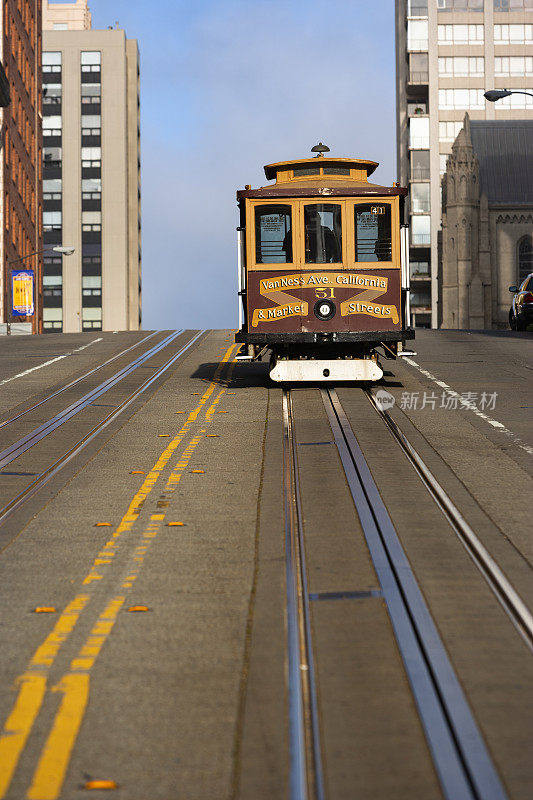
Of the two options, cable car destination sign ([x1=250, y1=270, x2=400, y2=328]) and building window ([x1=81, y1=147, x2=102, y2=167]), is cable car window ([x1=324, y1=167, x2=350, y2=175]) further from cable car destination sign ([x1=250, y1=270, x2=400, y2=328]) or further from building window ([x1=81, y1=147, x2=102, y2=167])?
building window ([x1=81, y1=147, x2=102, y2=167])

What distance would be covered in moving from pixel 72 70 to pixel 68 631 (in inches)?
5393

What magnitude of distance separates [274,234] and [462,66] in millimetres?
108358

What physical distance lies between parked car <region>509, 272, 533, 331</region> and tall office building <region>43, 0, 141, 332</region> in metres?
98.3

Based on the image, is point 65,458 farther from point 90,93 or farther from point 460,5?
point 90,93

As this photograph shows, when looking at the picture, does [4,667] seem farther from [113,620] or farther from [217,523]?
[217,523]

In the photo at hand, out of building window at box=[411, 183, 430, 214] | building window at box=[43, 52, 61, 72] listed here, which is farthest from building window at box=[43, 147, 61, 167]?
building window at box=[411, 183, 430, 214]

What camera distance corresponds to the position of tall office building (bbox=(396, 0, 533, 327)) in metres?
117

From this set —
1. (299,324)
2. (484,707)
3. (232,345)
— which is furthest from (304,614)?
(232,345)

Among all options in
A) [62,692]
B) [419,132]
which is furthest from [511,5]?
[62,692]

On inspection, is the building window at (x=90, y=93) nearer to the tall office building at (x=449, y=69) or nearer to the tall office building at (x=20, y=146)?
the tall office building at (x=449, y=69)

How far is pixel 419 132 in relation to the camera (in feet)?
387

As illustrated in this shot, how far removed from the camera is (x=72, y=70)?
438 ft

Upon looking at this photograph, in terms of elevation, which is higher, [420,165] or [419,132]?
[419,132]

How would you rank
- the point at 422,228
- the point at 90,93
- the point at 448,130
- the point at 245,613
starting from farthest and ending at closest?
the point at 90,93 → the point at 448,130 → the point at 422,228 → the point at 245,613
